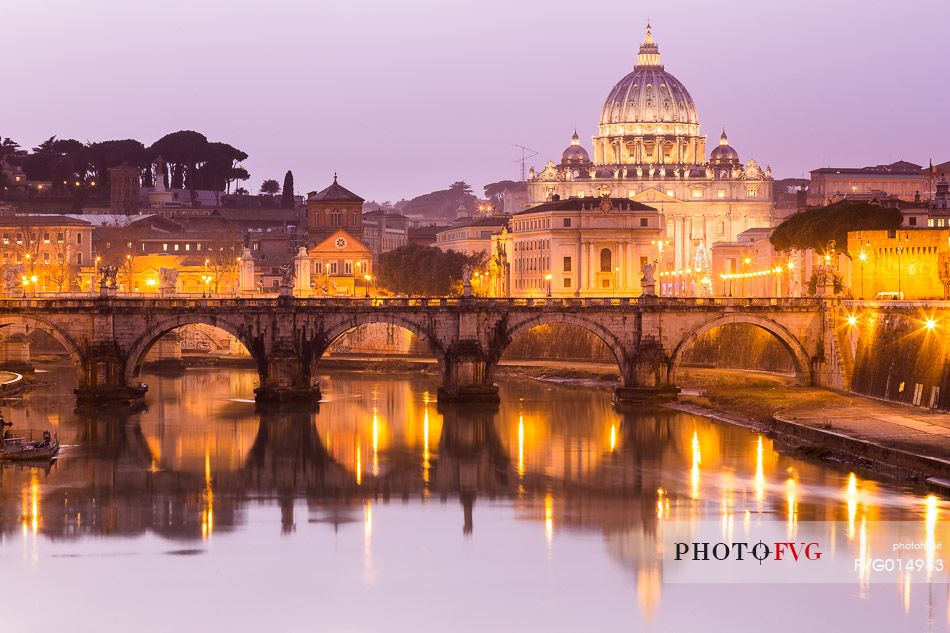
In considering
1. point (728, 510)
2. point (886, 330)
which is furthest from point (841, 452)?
point (886, 330)

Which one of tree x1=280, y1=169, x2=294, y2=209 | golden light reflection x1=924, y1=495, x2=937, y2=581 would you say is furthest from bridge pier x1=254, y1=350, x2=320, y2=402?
tree x1=280, y1=169, x2=294, y2=209

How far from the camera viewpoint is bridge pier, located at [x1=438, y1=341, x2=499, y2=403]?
243 ft

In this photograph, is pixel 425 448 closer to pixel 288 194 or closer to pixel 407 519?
pixel 407 519

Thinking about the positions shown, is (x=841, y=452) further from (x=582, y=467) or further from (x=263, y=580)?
(x=263, y=580)

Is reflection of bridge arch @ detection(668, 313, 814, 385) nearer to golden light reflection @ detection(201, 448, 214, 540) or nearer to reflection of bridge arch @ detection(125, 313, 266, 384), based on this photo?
reflection of bridge arch @ detection(125, 313, 266, 384)

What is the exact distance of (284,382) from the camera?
7456 cm

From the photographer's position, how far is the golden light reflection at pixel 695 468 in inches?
2032

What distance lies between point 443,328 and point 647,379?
9.54 m

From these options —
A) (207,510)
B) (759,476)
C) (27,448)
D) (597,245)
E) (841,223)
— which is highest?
(597,245)

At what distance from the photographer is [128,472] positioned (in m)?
55.6

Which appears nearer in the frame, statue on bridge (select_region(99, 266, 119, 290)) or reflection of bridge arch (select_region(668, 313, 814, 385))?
reflection of bridge arch (select_region(668, 313, 814, 385))

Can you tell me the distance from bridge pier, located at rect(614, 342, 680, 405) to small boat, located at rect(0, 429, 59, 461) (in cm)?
2687

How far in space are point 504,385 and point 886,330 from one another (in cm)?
2286

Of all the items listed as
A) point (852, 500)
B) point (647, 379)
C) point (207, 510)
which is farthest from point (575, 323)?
point (207, 510)
